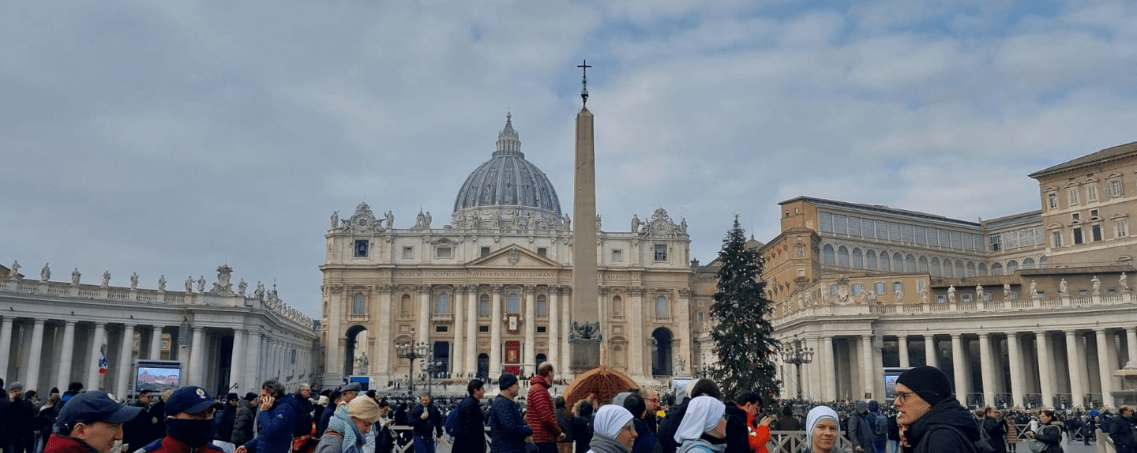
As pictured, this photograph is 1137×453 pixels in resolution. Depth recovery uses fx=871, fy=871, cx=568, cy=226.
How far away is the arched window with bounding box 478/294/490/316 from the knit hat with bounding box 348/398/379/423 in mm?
79690

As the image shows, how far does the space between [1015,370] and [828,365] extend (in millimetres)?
10185

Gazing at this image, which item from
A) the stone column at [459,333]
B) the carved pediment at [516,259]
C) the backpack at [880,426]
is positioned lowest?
the backpack at [880,426]

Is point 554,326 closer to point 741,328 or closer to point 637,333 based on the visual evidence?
point 637,333

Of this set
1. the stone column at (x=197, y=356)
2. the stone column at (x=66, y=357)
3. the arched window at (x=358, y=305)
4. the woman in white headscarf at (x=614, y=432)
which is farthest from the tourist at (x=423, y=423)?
the arched window at (x=358, y=305)

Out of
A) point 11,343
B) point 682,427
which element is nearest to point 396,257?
point 11,343

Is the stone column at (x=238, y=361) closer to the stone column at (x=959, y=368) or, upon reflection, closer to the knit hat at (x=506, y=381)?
the stone column at (x=959, y=368)

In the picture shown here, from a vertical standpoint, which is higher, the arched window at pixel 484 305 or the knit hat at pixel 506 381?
the arched window at pixel 484 305

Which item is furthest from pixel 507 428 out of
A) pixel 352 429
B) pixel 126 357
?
pixel 126 357

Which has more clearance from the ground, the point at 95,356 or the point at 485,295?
the point at 485,295

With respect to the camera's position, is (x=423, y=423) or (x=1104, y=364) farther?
(x=1104, y=364)

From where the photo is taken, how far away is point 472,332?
84562 mm

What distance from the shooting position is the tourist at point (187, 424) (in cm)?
461

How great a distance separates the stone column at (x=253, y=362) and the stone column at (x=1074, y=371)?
152ft

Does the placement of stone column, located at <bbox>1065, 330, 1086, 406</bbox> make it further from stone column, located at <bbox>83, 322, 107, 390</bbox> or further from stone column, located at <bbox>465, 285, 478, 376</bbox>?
stone column, located at <bbox>83, 322, 107, 390</bbox>
